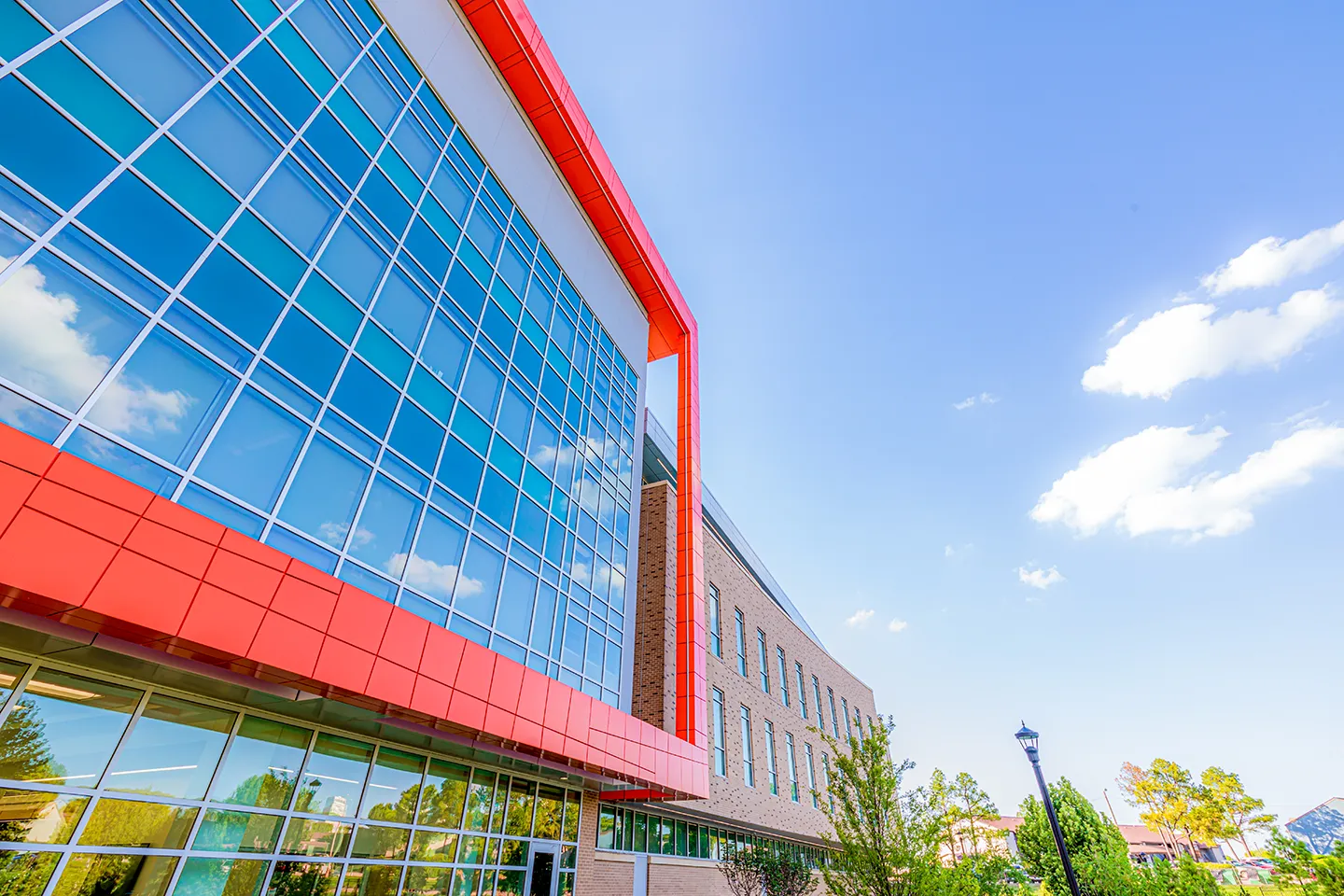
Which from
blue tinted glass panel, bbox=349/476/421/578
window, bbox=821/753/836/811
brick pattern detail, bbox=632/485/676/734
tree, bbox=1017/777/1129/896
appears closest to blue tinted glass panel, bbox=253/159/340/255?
blue tinted glass panel, bbox=349/476/421/578

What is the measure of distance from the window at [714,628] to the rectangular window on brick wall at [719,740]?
1.47 meters

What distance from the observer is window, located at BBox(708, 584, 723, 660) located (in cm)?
2433

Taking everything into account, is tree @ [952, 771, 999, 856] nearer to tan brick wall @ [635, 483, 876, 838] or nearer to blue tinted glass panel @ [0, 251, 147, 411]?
tan brick wall @ [635, 483, 876, 838]

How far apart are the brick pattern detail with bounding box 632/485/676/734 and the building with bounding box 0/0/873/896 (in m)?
0.92

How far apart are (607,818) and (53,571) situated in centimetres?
1478

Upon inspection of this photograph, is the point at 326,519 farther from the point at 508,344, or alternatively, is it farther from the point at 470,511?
the point at 508,344

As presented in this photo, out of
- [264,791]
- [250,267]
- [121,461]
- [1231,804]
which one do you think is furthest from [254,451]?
[1231,804]

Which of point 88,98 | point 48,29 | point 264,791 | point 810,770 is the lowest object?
point 264,791

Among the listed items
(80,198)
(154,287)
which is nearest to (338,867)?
(154,287)

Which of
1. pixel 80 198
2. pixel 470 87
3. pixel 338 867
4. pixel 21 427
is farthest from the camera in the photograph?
pixel 470 87

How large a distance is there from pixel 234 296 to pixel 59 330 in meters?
2.22

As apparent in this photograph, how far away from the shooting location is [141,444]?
7598mm

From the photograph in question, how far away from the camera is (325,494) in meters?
9.95

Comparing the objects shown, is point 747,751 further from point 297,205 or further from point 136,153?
point 136,153
